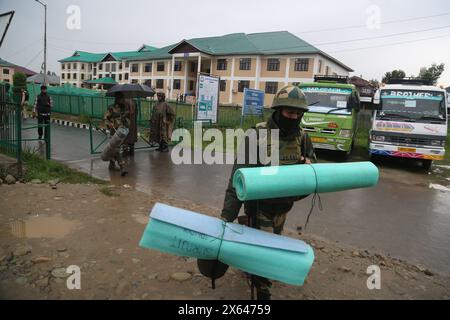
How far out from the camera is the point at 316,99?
10.2 metres

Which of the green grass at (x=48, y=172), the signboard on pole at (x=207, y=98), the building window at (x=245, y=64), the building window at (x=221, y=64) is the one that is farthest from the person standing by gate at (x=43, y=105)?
the building window at (x=221, y=64)

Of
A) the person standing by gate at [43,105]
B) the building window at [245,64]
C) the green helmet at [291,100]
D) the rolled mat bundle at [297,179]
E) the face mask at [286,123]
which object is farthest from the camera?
the building window at [245,64]

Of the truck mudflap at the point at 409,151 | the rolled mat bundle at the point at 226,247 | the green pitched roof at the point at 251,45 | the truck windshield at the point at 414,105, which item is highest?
the green pitched roof at the point at 251,45

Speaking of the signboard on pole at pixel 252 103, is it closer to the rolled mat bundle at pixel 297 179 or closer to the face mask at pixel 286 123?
Answer: the face mask at pixel 286 123

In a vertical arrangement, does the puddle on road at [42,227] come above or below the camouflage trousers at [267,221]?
below

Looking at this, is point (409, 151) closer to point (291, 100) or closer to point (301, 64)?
point (291, 100)

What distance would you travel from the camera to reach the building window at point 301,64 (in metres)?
32.2

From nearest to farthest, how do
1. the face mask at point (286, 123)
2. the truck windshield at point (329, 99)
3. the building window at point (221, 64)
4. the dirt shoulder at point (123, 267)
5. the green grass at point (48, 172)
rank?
the face mask at point (286, 123)
the dirt shoulder at point (123, 267)
the green grass at point (48, 172)
the truck windshield at point (329, 99)
the building window at point (221, 64)

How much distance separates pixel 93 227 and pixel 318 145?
7389 mm

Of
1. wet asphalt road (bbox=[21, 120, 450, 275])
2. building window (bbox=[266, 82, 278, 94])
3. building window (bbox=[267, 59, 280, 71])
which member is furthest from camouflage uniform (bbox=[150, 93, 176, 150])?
building window (bbox=[267, 59, 280, 71])

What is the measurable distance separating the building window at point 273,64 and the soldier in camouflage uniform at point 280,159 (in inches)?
1298

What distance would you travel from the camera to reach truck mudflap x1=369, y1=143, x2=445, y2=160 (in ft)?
29.1

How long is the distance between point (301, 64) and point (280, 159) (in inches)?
1267

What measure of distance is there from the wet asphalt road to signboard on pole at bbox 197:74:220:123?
330cm
